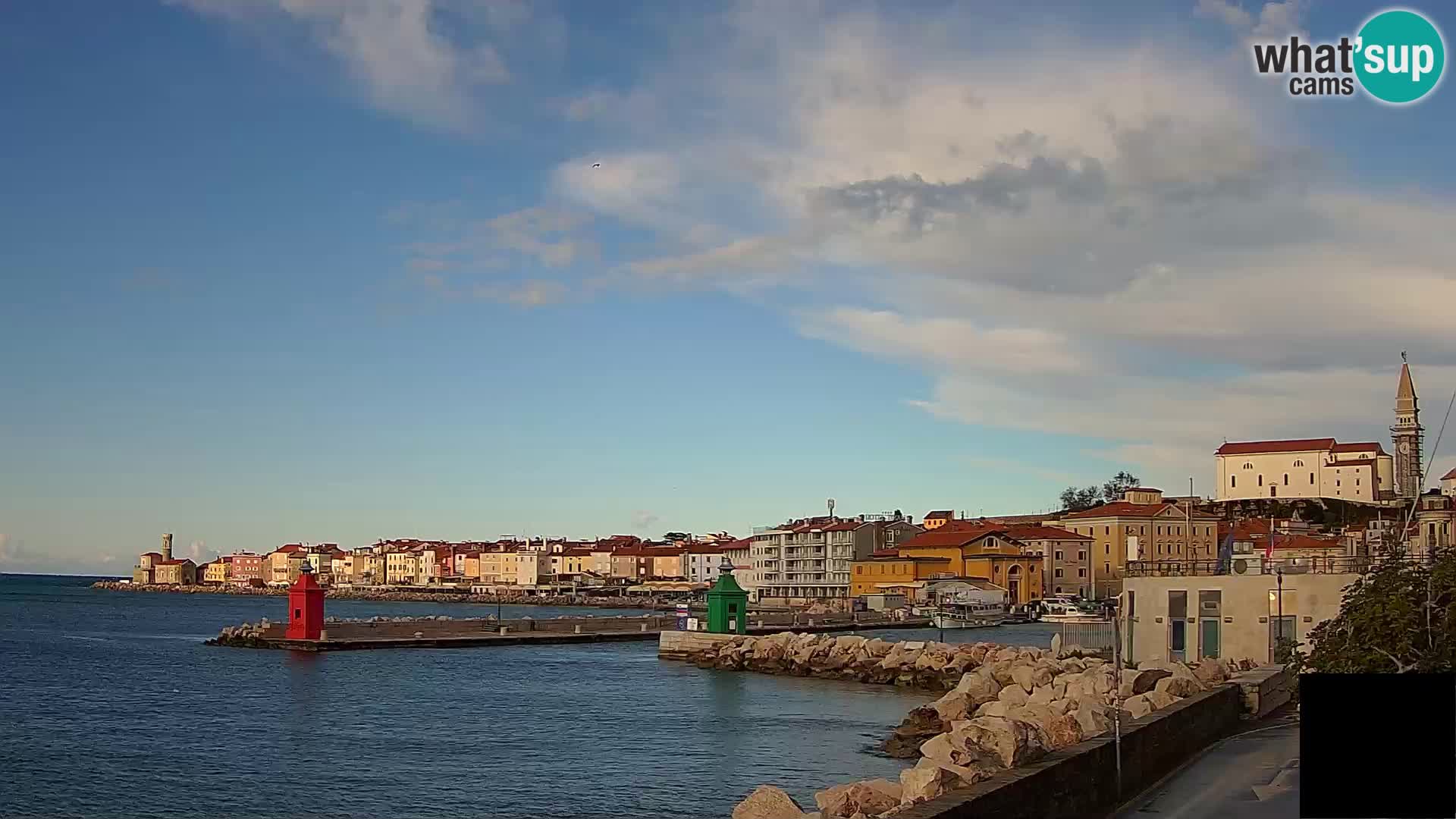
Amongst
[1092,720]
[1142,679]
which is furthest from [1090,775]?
[1142,679]

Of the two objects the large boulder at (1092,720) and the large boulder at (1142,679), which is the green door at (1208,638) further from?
the large boulder at (1092,720)

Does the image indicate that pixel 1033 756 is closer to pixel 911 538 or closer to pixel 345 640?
pixel 345 640

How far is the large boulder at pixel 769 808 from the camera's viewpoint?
1491cm

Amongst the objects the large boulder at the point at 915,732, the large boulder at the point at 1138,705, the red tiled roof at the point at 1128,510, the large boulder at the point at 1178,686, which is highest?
the red tiled roof at the point at 1128,510

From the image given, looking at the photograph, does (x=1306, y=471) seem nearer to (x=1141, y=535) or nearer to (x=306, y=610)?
(x=1141, y=535)

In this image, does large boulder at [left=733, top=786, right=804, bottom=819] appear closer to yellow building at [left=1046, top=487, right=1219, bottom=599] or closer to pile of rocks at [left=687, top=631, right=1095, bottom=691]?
pile of rocks at [left=687, top=631, right=1095, bottom=691]

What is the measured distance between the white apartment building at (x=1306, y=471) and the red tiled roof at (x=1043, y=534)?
972 inches

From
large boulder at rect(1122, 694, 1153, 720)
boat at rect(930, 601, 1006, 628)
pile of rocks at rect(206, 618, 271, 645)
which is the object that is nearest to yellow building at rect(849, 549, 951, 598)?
boat at rect(930, 601, 1006, 628)

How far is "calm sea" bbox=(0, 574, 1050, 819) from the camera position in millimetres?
22688

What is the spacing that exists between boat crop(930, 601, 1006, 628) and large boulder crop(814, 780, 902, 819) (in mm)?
64006

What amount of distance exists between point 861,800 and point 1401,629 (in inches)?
225

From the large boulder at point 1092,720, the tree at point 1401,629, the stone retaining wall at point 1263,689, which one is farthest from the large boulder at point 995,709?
the tree at point 1401,629

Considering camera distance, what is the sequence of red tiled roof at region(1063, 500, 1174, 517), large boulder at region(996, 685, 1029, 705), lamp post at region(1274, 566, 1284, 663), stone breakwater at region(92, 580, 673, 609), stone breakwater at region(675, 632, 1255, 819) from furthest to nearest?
stone breakwater at region(92, 580, 673, 609) → red tiled roof at region(1063, 500, 1174, 517) → lamp post at region(1274, 566, 1284, 663) → large boulder at region(996, 685, 1029, 705) → stone breakwater at region(675, 632, 1255, 819)

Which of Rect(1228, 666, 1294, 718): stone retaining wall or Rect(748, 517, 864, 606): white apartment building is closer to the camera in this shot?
Rect(1228, 666, 1294, 718): stone retaining wall
